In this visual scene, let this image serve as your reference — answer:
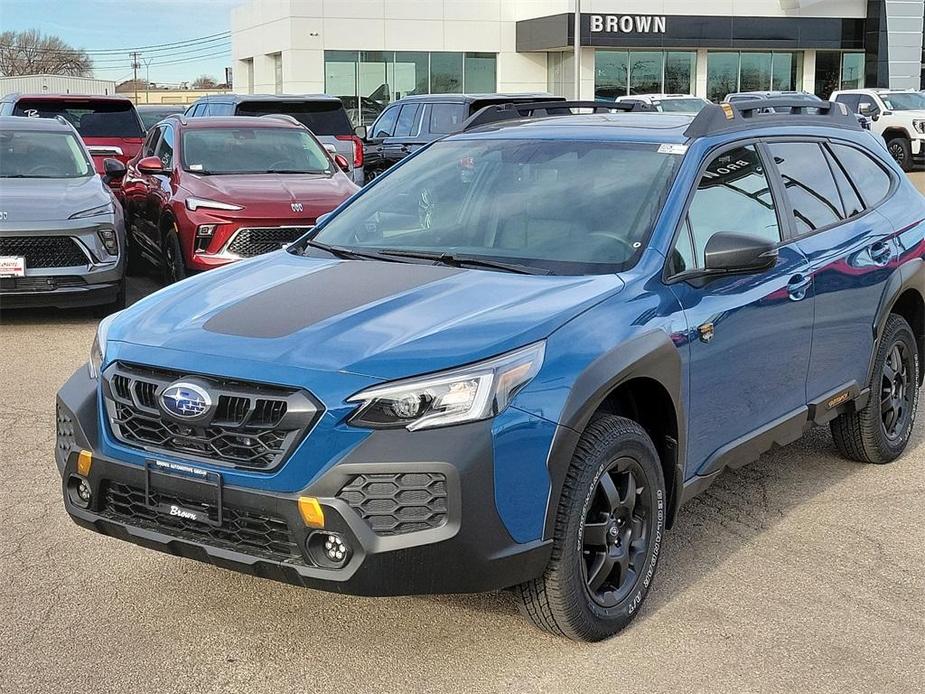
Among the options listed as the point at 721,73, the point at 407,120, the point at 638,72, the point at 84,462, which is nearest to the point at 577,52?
the point at 638,72

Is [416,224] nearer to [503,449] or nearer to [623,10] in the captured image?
[503,449]

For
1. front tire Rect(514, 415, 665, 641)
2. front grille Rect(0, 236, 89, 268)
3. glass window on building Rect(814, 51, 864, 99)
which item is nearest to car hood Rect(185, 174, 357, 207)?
front grille Rect(0, 236, 89, 268)

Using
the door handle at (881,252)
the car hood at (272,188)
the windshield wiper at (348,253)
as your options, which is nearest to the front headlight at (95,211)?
the car hood at (272,188)

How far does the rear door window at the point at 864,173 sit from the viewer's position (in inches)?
225

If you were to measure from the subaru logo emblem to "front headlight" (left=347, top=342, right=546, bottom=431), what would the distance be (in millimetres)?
468

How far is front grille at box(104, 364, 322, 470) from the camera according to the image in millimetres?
3400

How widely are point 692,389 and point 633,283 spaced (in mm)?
459

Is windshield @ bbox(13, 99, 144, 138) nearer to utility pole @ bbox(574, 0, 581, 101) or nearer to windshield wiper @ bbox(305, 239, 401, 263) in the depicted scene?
windshield wiper @ bbox(305, 239, 401, 263)

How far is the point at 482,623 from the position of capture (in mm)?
4035

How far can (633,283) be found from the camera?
4070mm

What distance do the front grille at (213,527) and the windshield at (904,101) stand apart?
27088mm

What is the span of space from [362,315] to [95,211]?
Answer: 21.8 feet

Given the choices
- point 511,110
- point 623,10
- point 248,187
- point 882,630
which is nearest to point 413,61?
point 623,10

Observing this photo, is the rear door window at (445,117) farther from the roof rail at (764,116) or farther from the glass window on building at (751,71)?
the glass window on building at (751,71)
